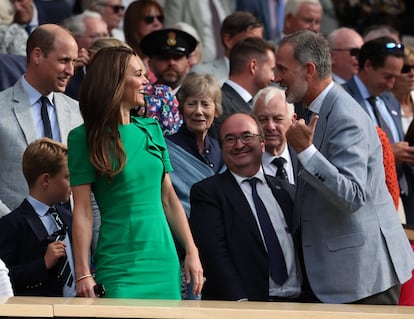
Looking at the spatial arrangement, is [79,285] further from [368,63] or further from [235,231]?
[368,63]

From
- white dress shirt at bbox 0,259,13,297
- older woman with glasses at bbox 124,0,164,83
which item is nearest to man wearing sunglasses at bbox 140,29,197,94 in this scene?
older woman with glasses at bbox 124,0,164,83

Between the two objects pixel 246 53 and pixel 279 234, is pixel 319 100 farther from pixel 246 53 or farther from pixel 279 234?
pixel 246 53

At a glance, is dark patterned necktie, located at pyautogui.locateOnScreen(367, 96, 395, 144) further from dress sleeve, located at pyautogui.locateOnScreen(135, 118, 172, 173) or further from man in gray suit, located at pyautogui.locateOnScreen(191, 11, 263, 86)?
dress sleeve, located at pyautogui.locateOnScreen(135, 118, 172, 173)

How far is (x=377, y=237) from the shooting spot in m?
6.75

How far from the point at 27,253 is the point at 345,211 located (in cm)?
171

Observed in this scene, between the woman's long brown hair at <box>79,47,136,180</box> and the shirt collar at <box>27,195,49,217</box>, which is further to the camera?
the shirt collar at <box>27,195,49,217</box>

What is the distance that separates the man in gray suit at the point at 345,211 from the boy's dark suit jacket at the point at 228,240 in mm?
311

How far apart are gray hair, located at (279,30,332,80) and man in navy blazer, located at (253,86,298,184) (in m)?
1.06

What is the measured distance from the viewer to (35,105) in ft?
26.3

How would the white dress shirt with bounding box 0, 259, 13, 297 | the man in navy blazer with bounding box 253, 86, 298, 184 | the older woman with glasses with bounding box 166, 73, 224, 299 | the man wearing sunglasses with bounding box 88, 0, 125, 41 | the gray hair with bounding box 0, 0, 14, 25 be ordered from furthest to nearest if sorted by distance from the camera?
1. the man wearing sunglasses with bounding box 88, 0, 125, 41
2. the gray hair with bounding box 0, 0, 14, 25
3. the man in navy blazer with bounding box 253, 86, 298, 184
4. the older woman with glasses with bounding box 166, 73, 224, 299
5. the white dress shirt with bounding box 0, 259, 13, 297

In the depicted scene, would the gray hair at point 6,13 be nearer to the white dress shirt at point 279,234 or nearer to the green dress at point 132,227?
the white dress shirt at point 279,234

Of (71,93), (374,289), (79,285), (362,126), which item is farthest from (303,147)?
(71,93)

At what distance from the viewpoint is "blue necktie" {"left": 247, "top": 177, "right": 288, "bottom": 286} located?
7066 mm

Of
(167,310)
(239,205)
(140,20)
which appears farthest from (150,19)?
(167,310)
